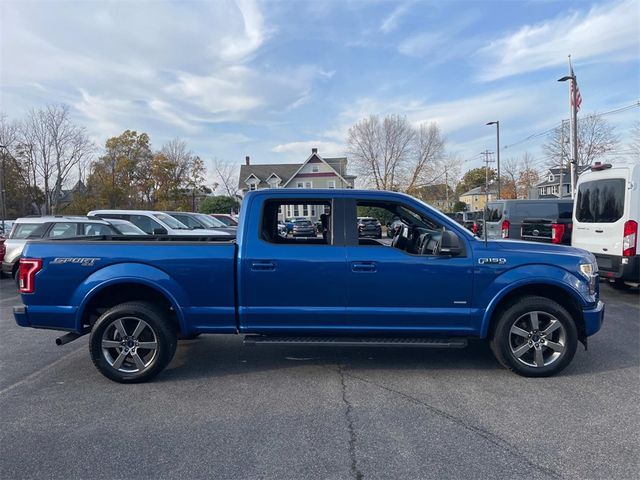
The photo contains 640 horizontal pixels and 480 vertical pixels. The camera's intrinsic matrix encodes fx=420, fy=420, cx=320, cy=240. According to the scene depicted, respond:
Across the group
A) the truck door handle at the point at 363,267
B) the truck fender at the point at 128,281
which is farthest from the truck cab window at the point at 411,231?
the truck fender at the point at 128,281

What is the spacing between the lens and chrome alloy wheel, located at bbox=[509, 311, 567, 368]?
14.2 feet

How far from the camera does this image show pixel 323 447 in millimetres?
3107

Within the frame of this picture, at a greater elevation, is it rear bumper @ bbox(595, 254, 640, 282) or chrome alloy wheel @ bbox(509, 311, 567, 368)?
rear bumper @ bbox(595, 254, 640, 282)

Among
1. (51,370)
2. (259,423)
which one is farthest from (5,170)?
(259,423)

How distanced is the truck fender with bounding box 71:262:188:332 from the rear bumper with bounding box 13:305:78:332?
0.08 meters

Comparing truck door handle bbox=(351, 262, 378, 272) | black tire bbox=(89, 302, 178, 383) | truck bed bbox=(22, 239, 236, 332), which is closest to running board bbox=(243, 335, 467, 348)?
truck bed bbox=(22, 239, 236, 332)

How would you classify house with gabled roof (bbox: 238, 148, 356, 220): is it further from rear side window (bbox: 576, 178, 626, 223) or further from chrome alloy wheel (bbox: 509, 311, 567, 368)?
chrome alloy wheel (bbox: 509, 311, 567, 368)

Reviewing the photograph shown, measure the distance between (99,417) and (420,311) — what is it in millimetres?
3131

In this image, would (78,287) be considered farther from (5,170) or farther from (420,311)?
(5,170)

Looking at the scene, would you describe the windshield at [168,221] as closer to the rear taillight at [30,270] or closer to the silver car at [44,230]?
the silver car at [44,230]

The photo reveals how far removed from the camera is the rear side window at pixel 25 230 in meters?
10.6

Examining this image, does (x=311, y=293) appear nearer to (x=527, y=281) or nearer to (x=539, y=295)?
(x=527, y=281)

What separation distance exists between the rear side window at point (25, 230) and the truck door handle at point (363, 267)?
31.8 feet

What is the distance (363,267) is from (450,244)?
3.01 feet
